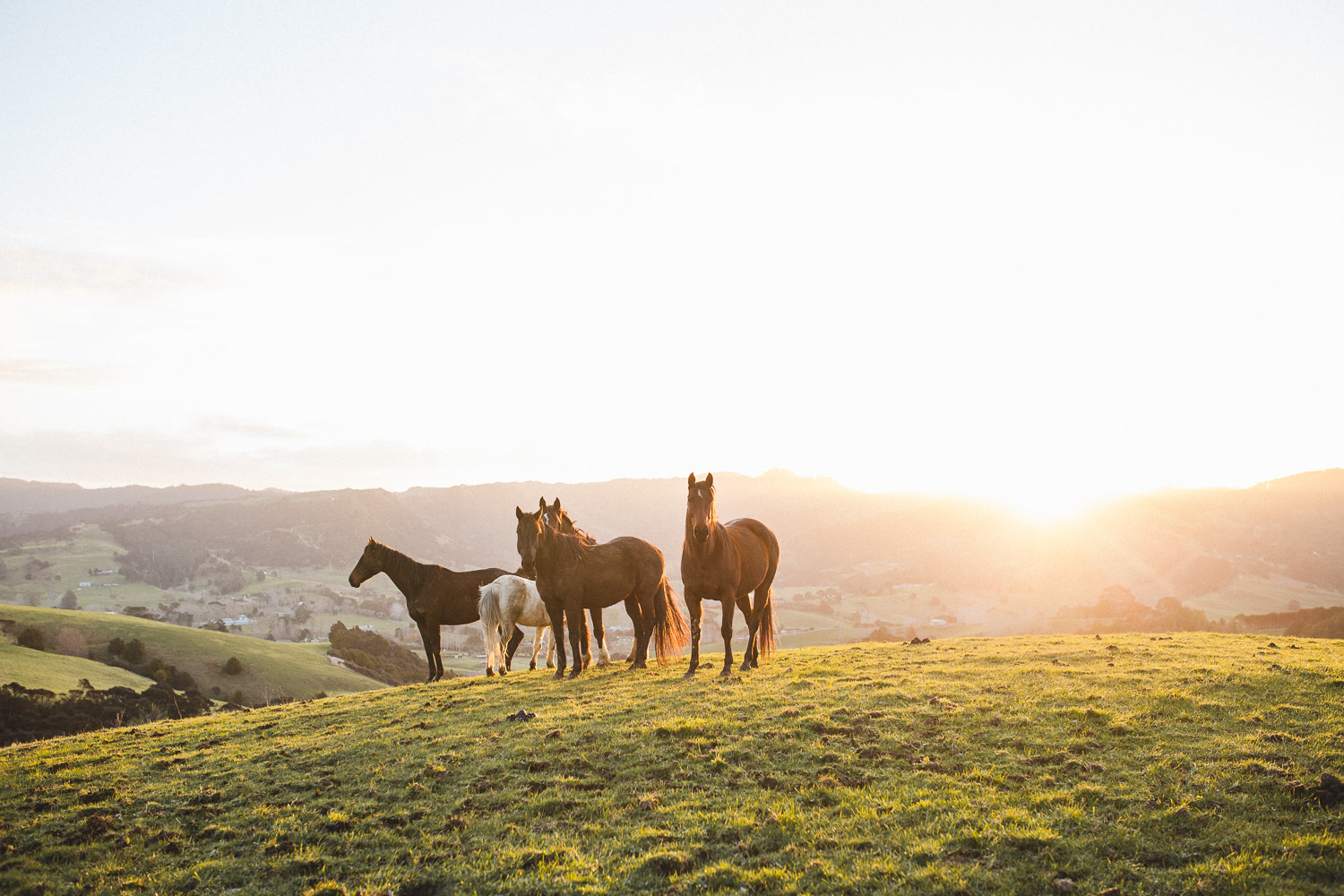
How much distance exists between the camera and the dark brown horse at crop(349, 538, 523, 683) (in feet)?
59.0

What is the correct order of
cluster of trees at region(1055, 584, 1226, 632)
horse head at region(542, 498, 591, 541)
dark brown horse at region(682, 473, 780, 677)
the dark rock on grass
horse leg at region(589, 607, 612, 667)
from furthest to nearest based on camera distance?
1. cluster of trees at region(1055, 584, 1226, 632)
2. horse leg at region(589, 607, 612, 667)
3. horse head at region(542, 498, 591, 541)
4. dark brown horse at region(682, 473, 780, 677)
5. the dark rock on grass

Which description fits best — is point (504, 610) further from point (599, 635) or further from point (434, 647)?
point (599, 635)

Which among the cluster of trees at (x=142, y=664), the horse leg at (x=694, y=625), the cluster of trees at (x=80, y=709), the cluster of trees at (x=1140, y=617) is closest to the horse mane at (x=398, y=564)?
the cluster of trees at (x=80, y=709)

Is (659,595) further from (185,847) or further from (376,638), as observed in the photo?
(376,638)

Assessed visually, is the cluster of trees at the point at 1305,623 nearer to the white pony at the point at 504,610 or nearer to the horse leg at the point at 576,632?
the horse leg at the point at 576,632

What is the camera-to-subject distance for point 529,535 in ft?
45.9

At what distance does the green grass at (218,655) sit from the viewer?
3788 centimetres

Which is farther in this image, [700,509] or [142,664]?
[142,664]

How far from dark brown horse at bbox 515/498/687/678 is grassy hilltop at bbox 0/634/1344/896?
2887 mm

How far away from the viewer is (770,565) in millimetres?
15586

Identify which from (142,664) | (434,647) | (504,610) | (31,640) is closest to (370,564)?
(434,647)

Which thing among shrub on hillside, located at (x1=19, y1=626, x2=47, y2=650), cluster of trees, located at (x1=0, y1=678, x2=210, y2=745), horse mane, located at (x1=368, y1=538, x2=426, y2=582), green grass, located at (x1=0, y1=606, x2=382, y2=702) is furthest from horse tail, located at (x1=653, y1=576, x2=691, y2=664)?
shrub on hillside, located at (x1=19, y1=626, x2=47, y2=650)

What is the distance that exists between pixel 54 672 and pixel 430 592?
18.2 m

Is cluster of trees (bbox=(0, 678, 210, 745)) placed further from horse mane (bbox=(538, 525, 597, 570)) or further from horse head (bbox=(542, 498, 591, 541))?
horse head (bbox=(542, 498, 591, 541))
